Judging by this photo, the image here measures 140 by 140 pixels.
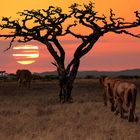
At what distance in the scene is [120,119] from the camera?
1927 cm

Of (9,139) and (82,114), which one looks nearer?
(9,139)

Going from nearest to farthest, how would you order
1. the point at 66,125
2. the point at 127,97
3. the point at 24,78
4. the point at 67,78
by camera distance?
the point at 66,125 < the point at 127,97 < the point at 67,78 < the point at 24,78

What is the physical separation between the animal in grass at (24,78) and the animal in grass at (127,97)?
109 ft

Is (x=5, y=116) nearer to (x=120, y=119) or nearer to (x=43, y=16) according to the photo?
(x=120, y=119)

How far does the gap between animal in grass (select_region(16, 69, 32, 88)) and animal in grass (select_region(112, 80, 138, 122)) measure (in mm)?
33352

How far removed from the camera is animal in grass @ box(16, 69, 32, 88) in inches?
2129

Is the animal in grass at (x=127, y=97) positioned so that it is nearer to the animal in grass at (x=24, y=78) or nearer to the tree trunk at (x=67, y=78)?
the tree trunk at (x=67, y=78)

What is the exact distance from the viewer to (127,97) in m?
18.4

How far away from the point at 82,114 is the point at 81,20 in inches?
374

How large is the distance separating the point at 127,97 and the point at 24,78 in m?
37.7

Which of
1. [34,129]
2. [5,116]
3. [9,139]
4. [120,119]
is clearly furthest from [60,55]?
[9,139]

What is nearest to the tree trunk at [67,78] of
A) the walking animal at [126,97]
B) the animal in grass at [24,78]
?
the walking animal at [126,97]

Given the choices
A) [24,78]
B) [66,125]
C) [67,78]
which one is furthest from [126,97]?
[24,78]

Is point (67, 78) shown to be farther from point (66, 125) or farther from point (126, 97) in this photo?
point (66, 125)
